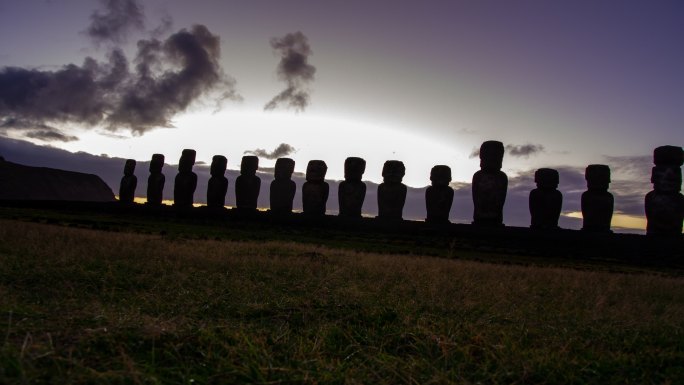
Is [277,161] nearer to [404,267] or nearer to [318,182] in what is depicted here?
[318,182]

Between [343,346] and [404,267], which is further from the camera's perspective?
[404,267]

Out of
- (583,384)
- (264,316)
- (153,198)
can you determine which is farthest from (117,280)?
(153,198)

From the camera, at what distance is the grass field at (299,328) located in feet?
8.12

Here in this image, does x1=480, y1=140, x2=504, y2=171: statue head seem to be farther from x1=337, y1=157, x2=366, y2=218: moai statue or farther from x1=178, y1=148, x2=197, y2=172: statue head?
x1=178, y1=148, x2=197, y2=172: statue head

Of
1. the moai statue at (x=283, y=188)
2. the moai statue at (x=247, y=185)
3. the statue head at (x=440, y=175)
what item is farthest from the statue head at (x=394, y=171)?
the moai statue at (x=247, y=185)

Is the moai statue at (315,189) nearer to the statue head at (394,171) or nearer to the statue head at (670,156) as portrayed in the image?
the statue head at (394,171)

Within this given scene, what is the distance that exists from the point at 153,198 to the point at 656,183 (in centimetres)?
3069

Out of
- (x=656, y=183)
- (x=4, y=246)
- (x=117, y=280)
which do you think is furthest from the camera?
(x=656, y=183)

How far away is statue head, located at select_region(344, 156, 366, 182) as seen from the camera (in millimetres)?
27203

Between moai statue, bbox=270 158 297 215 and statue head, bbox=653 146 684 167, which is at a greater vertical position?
statue head, bbox=653 146 684 167

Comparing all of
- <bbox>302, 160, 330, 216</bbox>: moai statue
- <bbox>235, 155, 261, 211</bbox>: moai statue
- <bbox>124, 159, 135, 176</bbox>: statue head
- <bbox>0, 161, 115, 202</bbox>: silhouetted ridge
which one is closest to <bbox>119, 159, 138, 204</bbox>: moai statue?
<bbox>124, 159, 135, 176</bbox>: statue head

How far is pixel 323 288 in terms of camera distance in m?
5.43

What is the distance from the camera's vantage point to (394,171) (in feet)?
85.9

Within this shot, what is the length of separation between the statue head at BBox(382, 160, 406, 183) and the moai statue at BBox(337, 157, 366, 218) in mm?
1540
